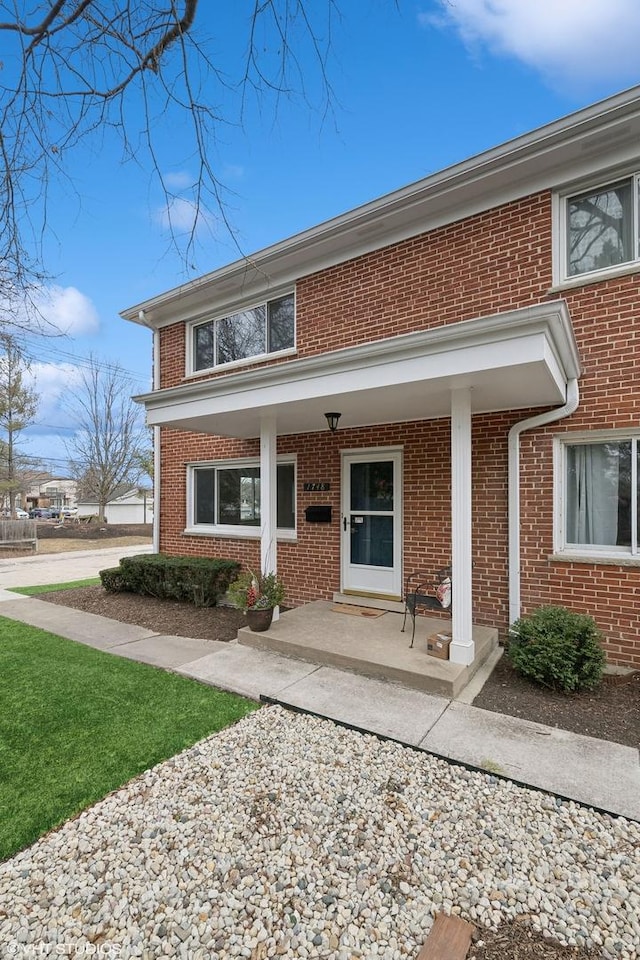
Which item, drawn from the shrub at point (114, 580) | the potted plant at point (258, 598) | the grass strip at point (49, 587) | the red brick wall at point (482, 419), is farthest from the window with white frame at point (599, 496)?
the grass strip at point (49, 587)

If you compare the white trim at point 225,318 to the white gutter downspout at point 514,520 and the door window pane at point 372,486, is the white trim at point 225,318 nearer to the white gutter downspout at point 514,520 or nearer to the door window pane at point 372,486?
the door window pane at point 372,486

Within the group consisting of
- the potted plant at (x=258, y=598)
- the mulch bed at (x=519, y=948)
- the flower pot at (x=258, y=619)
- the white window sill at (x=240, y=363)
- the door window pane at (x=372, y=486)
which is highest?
the white window sill at (x=240, y=363)

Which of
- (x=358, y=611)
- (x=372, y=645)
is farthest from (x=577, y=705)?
(x=358, y=611)

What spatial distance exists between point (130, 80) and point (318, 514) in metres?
5.45

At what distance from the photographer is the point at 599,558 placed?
16.3ft

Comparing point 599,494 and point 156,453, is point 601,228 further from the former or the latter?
point 156,453

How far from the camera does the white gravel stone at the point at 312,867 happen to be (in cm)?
194

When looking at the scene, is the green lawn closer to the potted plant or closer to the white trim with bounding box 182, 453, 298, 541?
the potted plant

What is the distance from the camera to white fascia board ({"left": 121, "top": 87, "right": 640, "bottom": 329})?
15.6 ft

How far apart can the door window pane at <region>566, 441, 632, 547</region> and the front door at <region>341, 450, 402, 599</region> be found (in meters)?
2.16

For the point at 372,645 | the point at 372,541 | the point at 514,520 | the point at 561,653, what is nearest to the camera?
the point at 561,653

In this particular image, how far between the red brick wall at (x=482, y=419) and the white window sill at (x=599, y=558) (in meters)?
0.06

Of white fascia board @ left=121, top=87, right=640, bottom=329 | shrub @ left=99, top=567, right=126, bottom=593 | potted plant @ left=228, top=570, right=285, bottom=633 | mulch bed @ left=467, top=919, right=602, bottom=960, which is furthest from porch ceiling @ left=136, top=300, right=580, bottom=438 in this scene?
shrub @ left=99, top=567, right=126, bottom=593

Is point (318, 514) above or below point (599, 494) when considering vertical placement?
below
